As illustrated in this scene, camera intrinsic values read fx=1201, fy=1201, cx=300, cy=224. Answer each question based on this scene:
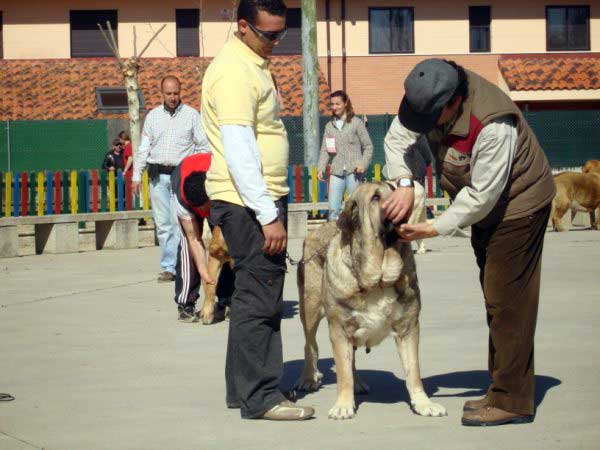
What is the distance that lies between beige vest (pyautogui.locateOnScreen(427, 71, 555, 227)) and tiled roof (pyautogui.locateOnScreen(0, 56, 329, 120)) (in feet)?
94.4

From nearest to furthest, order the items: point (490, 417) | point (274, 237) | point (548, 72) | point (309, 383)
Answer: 1. point (490, 417)
2. point (274, 237)
3. point (309, 383)
4. point (548, 72)

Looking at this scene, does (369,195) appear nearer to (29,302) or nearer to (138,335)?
(138,335)

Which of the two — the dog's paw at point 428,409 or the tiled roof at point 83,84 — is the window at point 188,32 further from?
the dog's paw at point 428,409

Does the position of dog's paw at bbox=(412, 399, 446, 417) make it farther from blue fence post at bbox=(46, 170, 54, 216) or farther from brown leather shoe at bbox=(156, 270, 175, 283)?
blue fence post at bbox=(46, 170, 54, 216)

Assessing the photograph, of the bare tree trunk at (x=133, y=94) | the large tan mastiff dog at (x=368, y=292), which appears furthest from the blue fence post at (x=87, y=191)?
the large tan mastiff dog at (x=368, y=292)

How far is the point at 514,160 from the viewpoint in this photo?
596 centimetres

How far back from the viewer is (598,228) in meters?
19.8

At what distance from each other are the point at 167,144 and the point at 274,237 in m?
6.46

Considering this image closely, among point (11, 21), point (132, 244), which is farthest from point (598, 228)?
point (11, 21)

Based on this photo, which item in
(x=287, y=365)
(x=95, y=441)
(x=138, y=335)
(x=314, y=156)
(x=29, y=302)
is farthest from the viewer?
(x=314, y=156)

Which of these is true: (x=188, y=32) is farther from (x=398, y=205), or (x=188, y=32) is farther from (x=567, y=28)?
(x=398, y=205)

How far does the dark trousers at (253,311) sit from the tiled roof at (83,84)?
28622 mm

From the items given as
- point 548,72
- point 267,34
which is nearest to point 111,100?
point 548,72

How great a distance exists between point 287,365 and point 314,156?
1578cm
